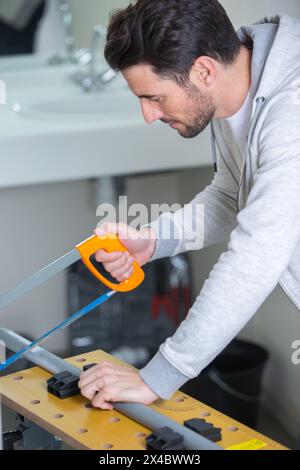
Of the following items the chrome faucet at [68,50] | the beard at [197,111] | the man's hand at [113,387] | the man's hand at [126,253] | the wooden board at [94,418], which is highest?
the beard at [197,111]

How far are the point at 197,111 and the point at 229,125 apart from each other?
0.13 meters

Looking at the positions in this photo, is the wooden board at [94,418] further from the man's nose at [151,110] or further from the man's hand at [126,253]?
the man's nose at [151,110]

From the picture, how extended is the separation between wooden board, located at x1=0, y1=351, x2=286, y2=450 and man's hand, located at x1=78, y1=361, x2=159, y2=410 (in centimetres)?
2

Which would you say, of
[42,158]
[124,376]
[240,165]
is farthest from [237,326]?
[42,158]

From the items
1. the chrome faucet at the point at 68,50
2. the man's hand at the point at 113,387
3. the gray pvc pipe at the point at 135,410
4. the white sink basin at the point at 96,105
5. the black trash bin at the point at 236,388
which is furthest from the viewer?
the chrome faucet at the point at 68,50

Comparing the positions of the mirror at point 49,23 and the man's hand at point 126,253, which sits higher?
the mirror at point 49,23

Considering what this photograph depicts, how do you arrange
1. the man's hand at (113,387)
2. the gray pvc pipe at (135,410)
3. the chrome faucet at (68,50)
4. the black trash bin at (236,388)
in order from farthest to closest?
the chrome faucet at (68,50) < the black trash bin at (236,388) < the man's hand at (113,387) < the gray pvc pipe at (135,410)

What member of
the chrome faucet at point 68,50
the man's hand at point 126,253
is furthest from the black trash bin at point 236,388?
the man's hand at point 126,253

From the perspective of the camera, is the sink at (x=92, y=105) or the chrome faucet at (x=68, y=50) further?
the chrome faucet at (x=68, y=50)

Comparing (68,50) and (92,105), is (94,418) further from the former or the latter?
(68,50)

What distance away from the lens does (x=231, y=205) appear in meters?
1.72

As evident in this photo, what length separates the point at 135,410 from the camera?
4.45 feet

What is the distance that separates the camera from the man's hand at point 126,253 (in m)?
1.44

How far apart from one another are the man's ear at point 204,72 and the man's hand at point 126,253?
0.81 ft
